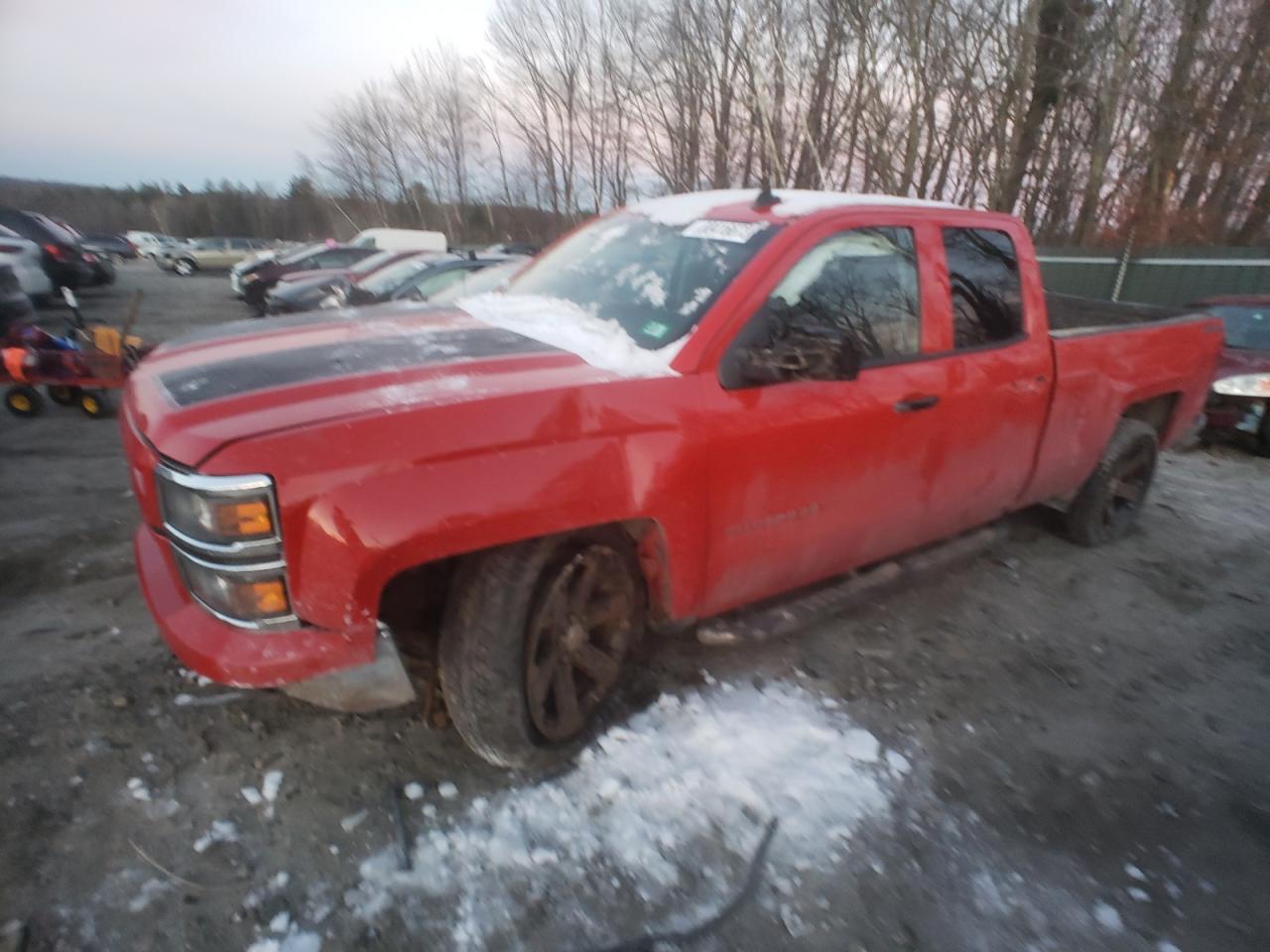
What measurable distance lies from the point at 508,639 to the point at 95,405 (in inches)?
258

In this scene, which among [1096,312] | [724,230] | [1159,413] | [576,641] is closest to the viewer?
[576,641]

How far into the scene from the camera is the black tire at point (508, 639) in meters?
2.22

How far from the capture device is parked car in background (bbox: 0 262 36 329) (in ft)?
24.8

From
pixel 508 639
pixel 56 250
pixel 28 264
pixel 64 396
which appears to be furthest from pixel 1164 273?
pixel 56 250

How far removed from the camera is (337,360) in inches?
92.7

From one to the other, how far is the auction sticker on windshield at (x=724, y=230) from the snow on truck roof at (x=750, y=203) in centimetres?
8

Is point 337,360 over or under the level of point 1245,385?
over

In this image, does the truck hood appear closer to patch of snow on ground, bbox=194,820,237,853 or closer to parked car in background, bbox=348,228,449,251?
patch of snow on ground, bbox=194,820,237,853

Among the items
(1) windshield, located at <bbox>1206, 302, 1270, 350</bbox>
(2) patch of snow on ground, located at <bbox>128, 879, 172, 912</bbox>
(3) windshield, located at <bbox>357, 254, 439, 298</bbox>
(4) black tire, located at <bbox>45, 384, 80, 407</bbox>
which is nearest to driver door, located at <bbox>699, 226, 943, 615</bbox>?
(2) patch of snow on ground, located at <bbox>128, 879, 172, 912</bbox>

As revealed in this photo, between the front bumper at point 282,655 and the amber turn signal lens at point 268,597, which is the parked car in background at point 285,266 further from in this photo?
the amber turn signal lens at point 268,597

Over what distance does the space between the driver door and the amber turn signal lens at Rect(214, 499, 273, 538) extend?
131 cm

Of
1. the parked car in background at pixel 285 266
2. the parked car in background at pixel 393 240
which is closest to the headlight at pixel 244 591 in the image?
the parked car in background at pixel 285 266

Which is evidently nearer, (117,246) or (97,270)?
(97,270)

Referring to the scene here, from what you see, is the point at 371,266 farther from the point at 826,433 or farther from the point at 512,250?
the point at 826,433
